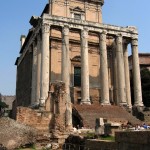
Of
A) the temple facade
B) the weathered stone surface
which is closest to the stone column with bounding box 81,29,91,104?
the temple facade

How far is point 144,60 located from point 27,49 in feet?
70.3

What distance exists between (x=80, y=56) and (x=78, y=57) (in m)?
0.49

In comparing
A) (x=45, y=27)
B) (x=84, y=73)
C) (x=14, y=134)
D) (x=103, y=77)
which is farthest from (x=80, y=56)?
(x=14, y=134)

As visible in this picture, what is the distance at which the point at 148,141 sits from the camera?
22.9ft

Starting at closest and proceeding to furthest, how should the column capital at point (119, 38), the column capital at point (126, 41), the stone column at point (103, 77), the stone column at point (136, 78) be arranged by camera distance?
the stone column at point (103, 77) → the stone column at point (136, 78) → the column capital at point (119, 38) → the column capital at point (126, 41)

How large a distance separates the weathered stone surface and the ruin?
1060 centimetres

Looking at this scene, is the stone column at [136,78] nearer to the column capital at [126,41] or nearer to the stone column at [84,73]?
the column capital at [126,41]

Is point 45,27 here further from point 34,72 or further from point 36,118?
point 36,118

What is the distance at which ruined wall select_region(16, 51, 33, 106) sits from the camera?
38.0 metres

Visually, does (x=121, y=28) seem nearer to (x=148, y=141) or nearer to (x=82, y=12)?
(x=82, y=12)

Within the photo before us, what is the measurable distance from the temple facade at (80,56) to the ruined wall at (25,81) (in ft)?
0.49

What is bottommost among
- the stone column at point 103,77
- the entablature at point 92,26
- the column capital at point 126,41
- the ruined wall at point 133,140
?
the ruined wall at point 133,140

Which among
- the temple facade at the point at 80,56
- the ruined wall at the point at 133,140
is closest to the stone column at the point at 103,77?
the temple facade at the point at 80,56

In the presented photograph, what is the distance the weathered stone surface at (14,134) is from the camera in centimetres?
1423
